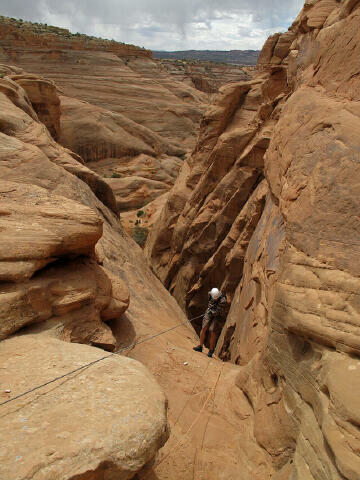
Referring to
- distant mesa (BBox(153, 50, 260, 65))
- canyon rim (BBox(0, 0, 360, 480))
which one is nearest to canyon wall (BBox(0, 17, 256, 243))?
canyon rim (BBox(0, 0, 360, 480))

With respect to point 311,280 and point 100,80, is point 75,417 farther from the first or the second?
point 100,80

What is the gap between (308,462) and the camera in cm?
356

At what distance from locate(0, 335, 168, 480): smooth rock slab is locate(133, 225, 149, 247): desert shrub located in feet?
55.0

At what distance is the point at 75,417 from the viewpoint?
3561mm

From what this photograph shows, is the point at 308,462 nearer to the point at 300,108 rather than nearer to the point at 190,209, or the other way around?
the point at 300,108

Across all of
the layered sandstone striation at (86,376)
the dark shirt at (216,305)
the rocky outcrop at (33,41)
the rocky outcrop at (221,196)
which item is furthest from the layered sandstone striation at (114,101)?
the layered sandstone striation at (86,376)

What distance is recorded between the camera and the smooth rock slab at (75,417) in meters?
3.11

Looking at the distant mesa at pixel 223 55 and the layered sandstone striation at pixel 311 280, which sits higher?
the distant mesa at pixel 223 55

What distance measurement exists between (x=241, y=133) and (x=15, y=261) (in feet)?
35.9

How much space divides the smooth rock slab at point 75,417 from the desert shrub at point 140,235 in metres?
16.8

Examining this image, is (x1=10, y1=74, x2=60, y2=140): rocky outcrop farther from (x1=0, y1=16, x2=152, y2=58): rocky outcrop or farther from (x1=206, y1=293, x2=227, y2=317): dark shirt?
(x1=0, y1=16, x2=152, y2=58): rocky outcrop

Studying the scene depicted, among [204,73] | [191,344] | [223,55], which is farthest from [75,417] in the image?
[223,55]

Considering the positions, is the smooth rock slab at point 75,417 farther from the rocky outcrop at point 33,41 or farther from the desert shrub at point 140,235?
the rocky outcrop at point 33,41

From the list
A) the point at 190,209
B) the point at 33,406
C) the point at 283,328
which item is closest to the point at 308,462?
the point at 283,328
